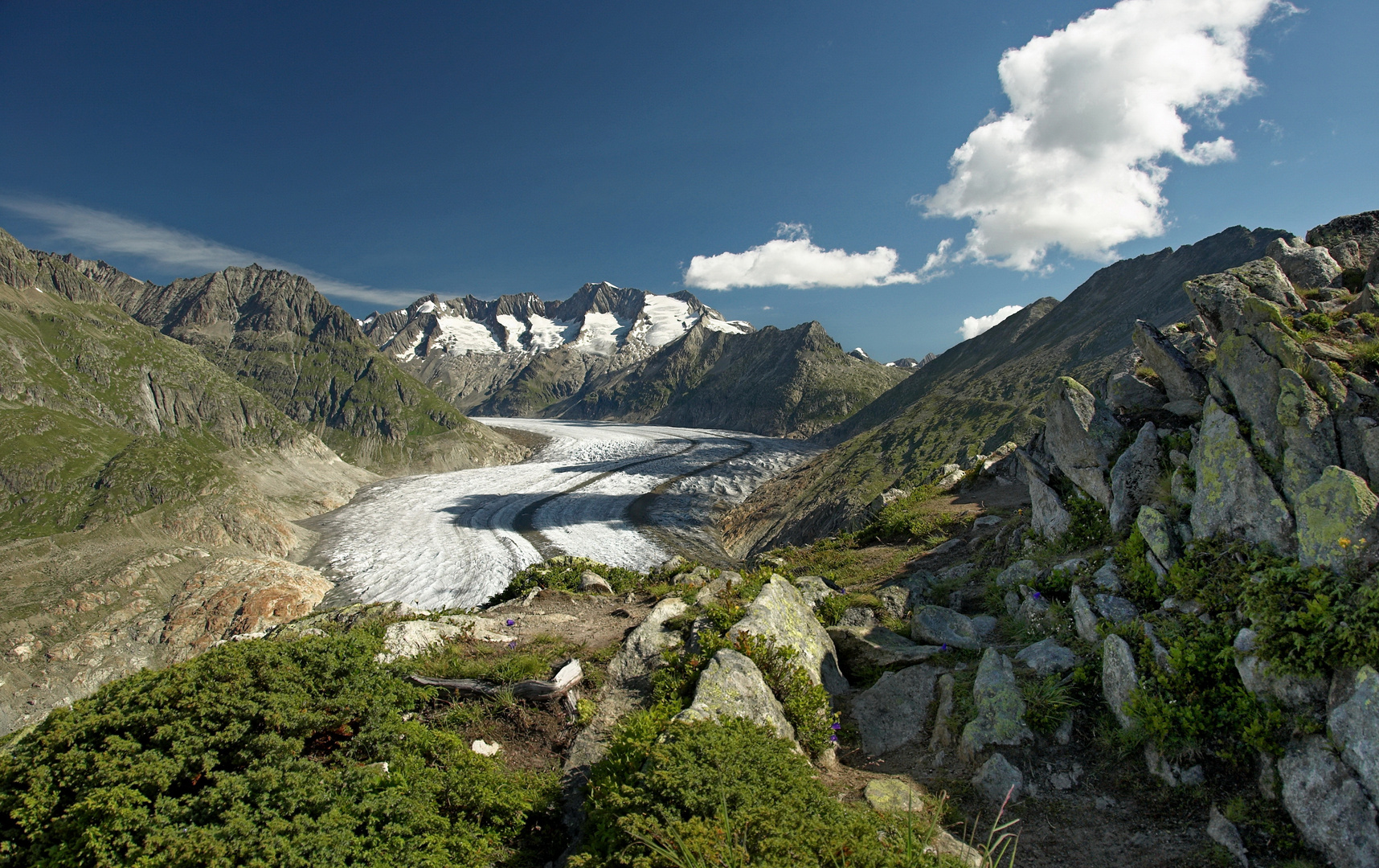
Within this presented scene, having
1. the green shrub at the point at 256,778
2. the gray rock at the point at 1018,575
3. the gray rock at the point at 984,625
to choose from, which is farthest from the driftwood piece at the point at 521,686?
the gray rock at the point at 1018,575

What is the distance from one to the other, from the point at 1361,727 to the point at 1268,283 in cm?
1136

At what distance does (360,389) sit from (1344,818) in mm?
169605

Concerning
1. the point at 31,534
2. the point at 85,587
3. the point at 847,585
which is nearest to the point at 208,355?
the point at 31,534

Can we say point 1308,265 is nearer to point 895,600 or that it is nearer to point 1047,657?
point 895,600

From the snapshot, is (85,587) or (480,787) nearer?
(480,787)

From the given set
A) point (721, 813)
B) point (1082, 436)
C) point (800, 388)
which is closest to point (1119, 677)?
point (721, 813)

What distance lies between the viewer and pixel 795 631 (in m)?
10.4

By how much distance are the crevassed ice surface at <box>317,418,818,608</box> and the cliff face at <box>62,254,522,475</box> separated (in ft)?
116

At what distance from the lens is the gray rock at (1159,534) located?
28.9 ft

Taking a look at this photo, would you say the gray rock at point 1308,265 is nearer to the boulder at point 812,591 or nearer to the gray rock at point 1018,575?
the gray rock at point 1018,575

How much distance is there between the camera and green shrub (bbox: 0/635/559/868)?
4680mm

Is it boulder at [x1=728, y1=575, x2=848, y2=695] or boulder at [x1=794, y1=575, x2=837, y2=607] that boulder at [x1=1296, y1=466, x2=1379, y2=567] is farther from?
boulder at [x1=794, y1=575, x2=837, y2=607]

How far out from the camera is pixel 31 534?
51.9 metres

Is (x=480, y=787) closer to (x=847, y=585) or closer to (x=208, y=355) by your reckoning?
(x=847, y=585)
